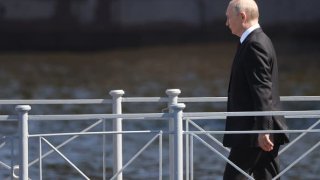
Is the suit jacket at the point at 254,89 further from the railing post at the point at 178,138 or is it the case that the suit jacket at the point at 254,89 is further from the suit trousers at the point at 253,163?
the railing post at the point at 178,138

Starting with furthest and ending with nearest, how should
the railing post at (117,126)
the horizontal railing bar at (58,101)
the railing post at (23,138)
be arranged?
1. the railing post at (117,126)
2. the horizontal railing bar at (58,101)
3. the railing post at (23,138)

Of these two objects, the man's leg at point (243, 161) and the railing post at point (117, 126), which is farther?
the railing post at point (117, 126)

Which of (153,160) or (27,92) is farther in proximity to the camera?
(27,92)

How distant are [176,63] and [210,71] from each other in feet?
6.53

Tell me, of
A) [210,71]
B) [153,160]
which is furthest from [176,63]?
[153,160]

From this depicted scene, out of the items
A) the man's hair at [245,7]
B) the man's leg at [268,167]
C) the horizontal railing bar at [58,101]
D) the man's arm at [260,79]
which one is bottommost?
the man's leg at [268,167]

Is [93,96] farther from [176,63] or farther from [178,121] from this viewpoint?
[178,121]

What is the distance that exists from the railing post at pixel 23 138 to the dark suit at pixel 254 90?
3.76ft

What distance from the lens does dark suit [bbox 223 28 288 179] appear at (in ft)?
21.4

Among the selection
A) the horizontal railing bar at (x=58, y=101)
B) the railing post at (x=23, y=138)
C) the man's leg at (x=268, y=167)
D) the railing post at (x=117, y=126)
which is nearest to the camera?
the railing post at (x=23, y=138)

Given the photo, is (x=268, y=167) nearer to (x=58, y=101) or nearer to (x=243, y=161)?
(x=243, y=161)

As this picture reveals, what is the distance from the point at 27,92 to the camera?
23391 millimetres

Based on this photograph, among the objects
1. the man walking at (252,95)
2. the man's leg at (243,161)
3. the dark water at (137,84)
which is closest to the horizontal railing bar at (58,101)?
the man walking at (252,95)

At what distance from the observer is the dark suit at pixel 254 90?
6527 mm
